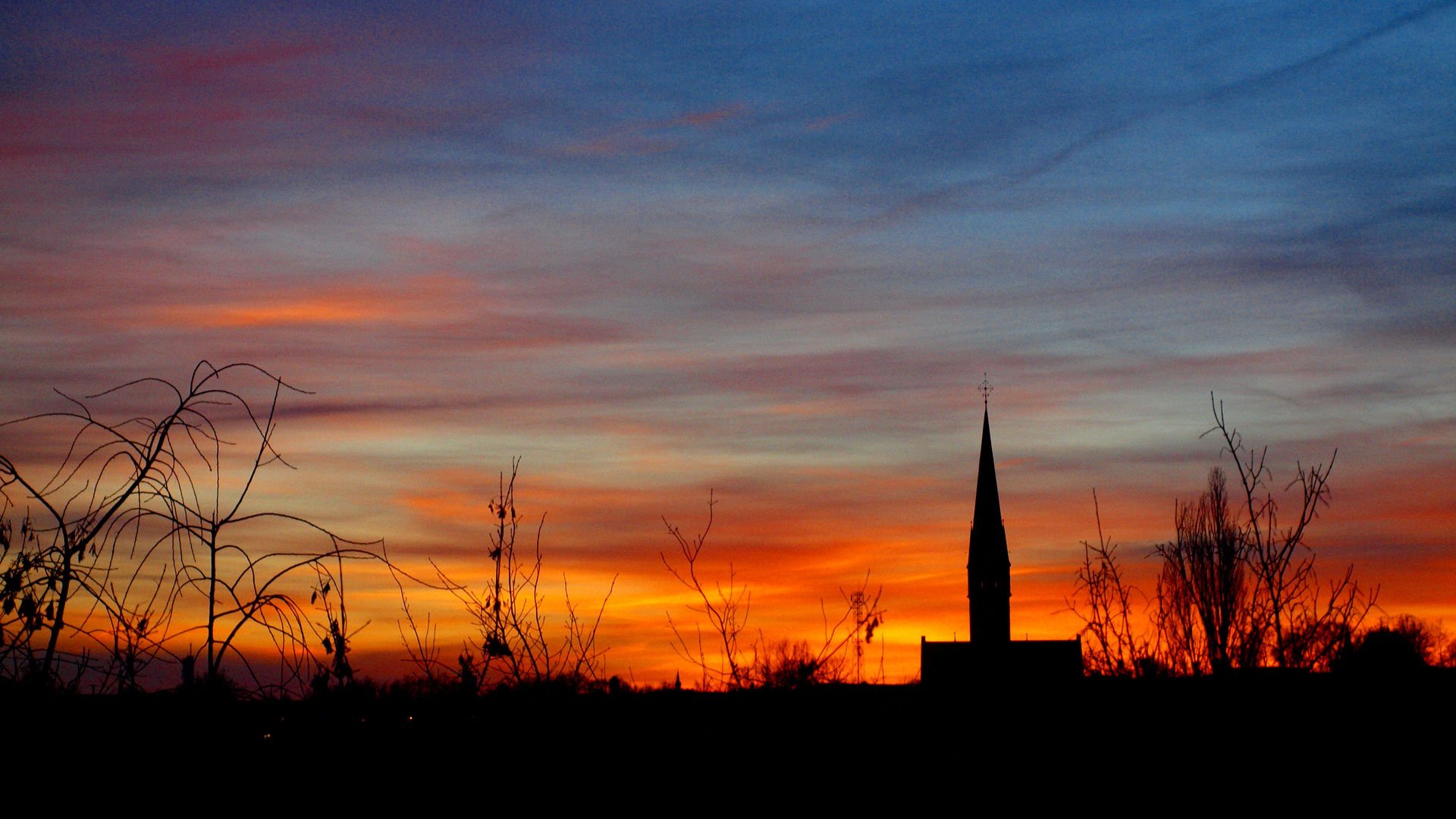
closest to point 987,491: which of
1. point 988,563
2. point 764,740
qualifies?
point 988,563

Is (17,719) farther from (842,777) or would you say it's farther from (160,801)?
(842,777)

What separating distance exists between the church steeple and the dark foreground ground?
9986 cm

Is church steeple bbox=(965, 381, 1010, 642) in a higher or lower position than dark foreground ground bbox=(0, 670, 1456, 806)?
higher

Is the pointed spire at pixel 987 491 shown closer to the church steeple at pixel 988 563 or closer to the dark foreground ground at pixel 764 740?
the church steeple at pixel 988 563

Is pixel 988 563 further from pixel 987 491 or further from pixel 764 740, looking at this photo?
pixel 764 740

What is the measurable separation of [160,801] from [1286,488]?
5.96m

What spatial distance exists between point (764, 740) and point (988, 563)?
339 feet

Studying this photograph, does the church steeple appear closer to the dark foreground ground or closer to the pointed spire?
the pointed spire

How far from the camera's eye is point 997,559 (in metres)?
106

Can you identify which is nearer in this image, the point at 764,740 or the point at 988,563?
the point at 764,740

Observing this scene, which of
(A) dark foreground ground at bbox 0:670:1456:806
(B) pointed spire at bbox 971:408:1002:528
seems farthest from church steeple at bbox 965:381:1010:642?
(A) dark foreground ground at bbox 0:670:1456:806

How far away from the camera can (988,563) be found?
346ft

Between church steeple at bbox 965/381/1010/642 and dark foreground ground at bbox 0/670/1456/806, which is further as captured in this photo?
church steeple at bbox 965/381/1010/642

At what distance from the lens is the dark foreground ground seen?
Answer: 5.11 metres
